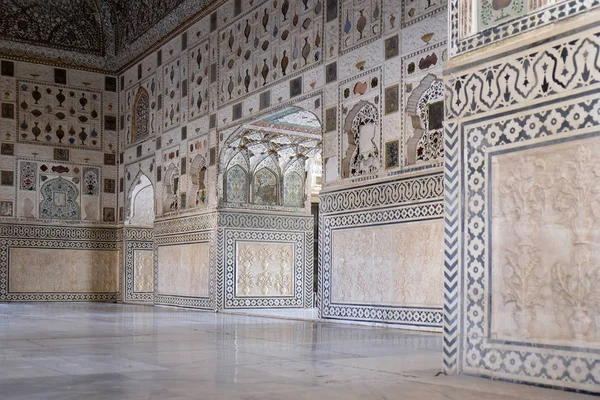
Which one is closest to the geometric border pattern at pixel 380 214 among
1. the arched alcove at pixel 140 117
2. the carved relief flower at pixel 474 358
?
the carved relief flower at pixel 474 358

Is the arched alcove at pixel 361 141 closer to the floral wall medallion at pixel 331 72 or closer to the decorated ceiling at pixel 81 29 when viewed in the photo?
the floral wall medallion at pixel 331 72

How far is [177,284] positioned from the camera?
11492 mm

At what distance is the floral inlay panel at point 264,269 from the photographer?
10523 millimetres

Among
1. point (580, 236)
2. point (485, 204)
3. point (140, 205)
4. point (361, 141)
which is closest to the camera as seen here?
point (580, 236)

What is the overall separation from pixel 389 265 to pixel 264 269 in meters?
4.01

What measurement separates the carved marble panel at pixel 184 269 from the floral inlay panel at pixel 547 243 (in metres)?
7.82

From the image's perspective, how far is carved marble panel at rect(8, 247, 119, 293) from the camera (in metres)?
13.0

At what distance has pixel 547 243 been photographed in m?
2.95

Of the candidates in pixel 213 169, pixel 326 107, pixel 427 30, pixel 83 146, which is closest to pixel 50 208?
pixel 83 146

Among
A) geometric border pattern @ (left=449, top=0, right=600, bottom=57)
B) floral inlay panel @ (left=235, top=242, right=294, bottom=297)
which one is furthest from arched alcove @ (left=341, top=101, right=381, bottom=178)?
geometric border pattern @ (left=449, top=0, right=600, bottom=57)

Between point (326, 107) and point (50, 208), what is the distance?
7152 millimetres

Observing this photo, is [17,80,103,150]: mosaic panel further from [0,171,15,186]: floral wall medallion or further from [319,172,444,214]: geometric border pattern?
[319,172,444,214]: geometric border pattern

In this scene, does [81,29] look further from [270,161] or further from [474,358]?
[474,358]

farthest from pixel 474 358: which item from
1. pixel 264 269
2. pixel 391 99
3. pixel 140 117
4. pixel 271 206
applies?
pixel 140 117
